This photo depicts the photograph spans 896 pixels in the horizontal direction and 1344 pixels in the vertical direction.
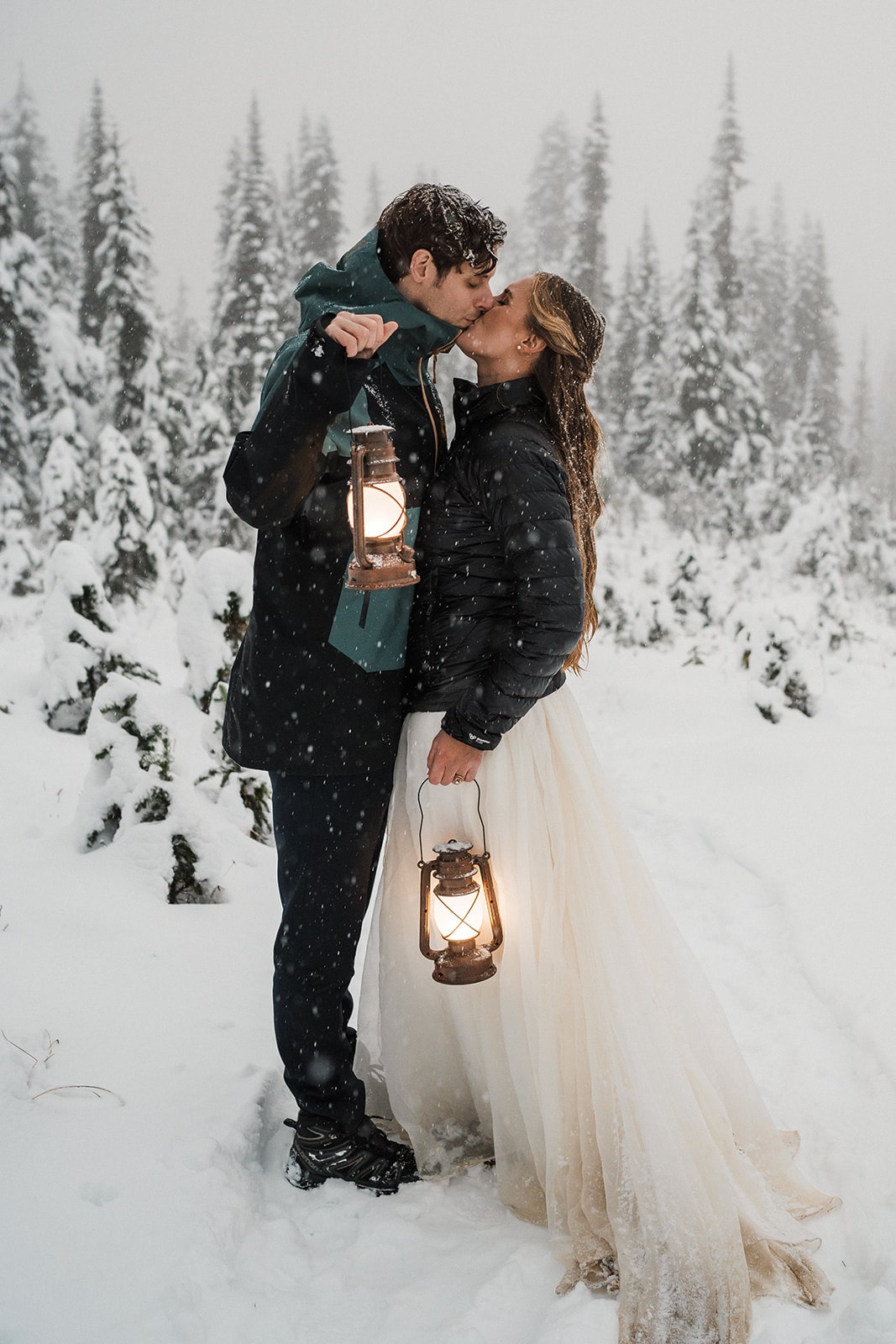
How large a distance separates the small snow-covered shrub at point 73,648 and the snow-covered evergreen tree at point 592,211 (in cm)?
2342

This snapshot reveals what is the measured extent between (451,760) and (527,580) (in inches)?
23.3

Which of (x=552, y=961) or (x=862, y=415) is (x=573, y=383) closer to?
(x=552, y=961)

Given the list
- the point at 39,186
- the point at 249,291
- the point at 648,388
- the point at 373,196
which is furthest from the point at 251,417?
the point at 373,196

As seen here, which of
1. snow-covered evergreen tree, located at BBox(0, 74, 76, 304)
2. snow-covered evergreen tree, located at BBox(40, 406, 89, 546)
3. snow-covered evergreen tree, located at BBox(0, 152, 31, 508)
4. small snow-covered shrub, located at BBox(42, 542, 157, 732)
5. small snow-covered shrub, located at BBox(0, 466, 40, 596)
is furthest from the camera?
snow-covered evergreen tree, located at BBox(0, 74, 76, 304)

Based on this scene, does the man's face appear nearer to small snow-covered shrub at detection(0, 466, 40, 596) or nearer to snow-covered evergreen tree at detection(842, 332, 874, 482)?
small snow-covered shrub at detection(0, 466, 40, 596)

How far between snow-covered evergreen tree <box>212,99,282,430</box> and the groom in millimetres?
19636

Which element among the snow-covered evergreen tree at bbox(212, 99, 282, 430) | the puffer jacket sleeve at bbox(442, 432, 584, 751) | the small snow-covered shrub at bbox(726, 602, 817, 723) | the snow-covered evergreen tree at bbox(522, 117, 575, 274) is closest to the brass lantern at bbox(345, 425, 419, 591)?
the puffer jacket sleeve at bbox(442, 432, 584, 751)

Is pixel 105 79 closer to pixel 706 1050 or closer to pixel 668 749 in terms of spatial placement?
pixel 668 749

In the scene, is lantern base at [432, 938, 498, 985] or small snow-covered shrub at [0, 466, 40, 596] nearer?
lantern base at [432, 938, 498, 985]

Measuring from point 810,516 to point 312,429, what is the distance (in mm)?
15791

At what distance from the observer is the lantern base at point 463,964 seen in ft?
8.14

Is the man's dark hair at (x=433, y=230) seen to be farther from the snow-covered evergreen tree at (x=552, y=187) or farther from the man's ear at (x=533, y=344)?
the snow-covered evergreen tree at (x=552, y=187)

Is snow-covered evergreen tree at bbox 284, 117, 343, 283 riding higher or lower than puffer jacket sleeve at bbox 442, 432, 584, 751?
higher

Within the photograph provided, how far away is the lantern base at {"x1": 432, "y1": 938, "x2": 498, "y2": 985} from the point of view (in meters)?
2.48
